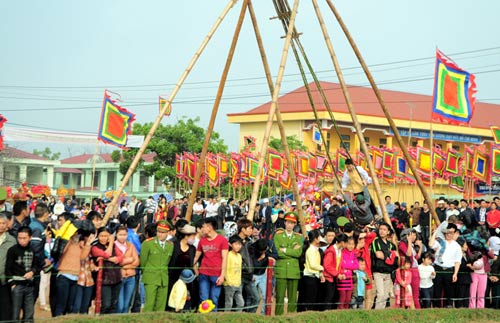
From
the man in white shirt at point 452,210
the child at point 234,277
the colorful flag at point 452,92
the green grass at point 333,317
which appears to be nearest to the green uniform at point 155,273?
the green grass at point 333,317

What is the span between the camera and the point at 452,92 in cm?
1873

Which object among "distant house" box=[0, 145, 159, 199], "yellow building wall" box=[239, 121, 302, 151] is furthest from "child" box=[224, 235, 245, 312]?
"distant house" box=[0, 145, 159, 199]

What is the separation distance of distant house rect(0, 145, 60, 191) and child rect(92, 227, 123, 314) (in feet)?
167

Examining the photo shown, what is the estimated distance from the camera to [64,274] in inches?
396

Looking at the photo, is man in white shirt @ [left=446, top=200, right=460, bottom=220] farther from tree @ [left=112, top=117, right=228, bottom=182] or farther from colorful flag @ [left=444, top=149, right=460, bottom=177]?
tree @ [left=112, top=117, right=228, bottom=182]

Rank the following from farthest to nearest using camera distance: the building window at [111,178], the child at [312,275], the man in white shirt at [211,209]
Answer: the building window at [111,178] → the man in white shirt at [211,209] → the child at [312,275]

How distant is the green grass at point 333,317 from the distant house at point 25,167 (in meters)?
50.2

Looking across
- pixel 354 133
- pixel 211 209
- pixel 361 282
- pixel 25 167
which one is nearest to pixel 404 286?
pixel 361 282

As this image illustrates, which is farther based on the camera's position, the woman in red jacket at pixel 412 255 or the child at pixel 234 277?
the woman in red jacket at pixel 412 255

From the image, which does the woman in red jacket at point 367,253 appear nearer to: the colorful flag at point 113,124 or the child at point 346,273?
the child at point 346,273

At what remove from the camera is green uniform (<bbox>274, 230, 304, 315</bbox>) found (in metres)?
11.9

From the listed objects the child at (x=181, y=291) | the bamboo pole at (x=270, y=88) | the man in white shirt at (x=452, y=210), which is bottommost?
the child at (x=181, y=291)

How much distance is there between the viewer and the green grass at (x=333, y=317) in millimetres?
9997

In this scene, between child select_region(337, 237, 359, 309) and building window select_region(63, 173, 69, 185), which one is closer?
child select_region(337, 237, 359, 309)
